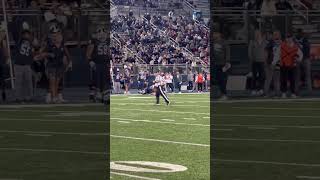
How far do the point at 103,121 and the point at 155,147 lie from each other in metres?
3.65

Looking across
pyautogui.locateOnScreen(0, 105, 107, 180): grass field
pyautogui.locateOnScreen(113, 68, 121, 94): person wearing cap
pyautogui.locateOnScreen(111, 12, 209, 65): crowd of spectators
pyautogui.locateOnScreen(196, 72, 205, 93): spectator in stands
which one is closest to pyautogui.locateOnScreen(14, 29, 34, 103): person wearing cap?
pyautogui.locateOnScreen(0, 105, 107, 180): grass field

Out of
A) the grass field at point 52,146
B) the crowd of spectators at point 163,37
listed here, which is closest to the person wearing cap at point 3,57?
the grass field at point 52,146

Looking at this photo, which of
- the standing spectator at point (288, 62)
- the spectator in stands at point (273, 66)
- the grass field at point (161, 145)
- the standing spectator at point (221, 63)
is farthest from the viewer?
the standing spectator at point (221, 63)

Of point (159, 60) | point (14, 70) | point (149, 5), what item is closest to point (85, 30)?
point (14, 70)

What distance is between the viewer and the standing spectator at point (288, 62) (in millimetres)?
16453

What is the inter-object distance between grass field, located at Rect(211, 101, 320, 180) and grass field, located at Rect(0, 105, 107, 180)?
111 cm

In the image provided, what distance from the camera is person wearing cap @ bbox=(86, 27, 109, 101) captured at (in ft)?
50.4

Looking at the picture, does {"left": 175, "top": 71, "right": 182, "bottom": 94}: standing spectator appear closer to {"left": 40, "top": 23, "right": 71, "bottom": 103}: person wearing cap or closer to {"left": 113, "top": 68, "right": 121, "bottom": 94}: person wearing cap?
{"left": 113, "top": 68, "right": 121, "bottom": 94}: person wearing cap

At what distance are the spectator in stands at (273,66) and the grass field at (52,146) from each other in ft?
21.6

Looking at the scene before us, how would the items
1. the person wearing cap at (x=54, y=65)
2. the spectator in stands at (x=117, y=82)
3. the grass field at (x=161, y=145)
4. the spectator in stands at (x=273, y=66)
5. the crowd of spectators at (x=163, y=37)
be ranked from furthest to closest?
the crowd of spectators at (x=163, y=37), the spectator in stands at (x=117, y=82), the spectator in stands at (x=273, y=66), the person wearing cap at (x=54, y=65), the grass field at (x=161, y=145)

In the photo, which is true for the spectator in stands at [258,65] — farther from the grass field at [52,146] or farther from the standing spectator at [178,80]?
the standing spectator at [178,80]

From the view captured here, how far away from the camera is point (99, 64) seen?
1593 centimetres

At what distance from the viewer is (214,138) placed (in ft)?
24.5

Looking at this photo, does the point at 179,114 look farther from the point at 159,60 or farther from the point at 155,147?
the point at 159,60
